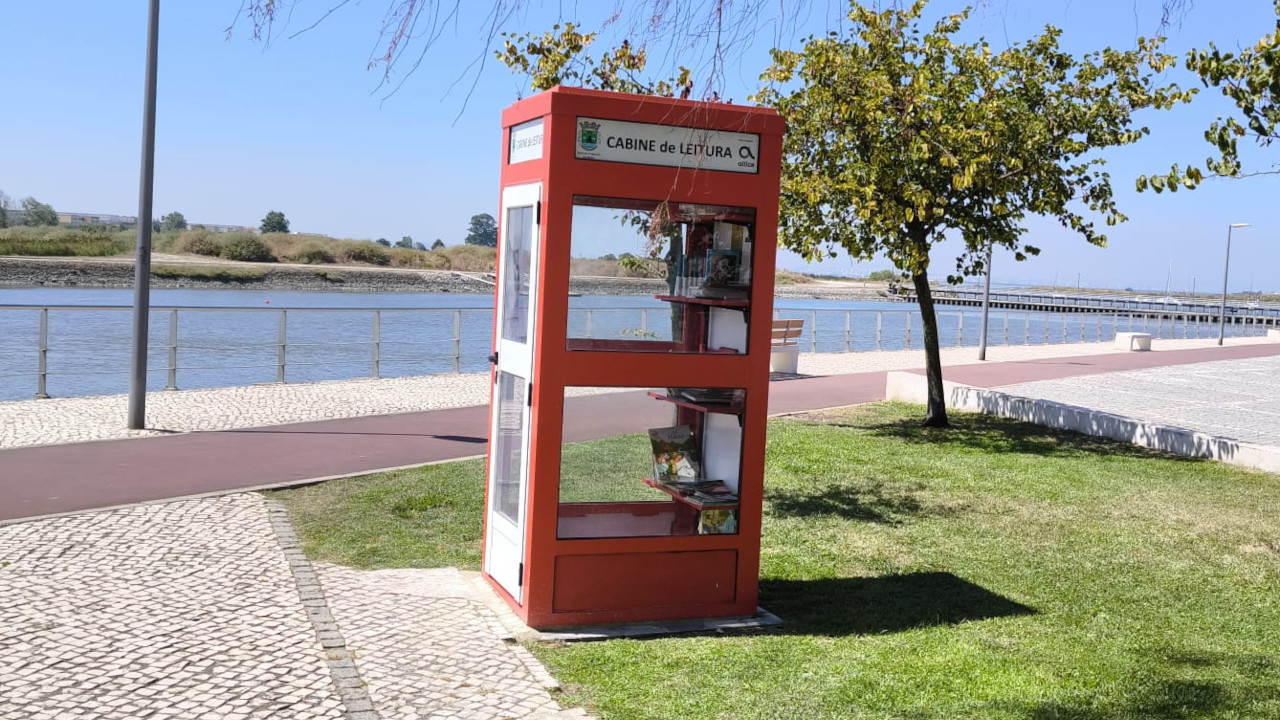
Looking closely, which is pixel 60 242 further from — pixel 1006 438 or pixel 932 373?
pixel 1006 438

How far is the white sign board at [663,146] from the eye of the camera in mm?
6409

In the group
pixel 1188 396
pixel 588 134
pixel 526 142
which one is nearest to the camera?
pixel 588 134

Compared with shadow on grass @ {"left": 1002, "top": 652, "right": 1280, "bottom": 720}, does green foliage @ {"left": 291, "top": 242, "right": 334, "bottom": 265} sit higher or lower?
higher

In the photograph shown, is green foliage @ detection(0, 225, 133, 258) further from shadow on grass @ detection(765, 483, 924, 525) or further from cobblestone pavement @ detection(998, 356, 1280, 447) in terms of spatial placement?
shadow on grass @ detection(765, 483, 924, 525)

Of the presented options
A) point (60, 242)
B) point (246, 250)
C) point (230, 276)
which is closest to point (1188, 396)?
point (230, 276)

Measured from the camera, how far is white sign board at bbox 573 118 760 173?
641 cm

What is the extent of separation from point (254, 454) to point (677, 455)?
629cm

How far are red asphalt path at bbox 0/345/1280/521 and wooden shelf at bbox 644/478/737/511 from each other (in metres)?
0.41

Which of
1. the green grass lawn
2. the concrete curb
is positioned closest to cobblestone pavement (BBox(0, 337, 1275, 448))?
the green grass lawn

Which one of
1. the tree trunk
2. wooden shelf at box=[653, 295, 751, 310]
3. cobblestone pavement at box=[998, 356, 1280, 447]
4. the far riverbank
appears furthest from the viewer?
the far riverbank

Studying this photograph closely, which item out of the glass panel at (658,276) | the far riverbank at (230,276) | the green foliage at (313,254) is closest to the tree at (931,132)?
the glass panel at (658,276)

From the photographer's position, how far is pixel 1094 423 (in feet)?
48.2

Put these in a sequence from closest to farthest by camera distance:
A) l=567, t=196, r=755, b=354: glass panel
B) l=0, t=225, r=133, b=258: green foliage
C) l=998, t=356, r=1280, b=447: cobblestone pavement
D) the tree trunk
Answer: l=567, t=196, r=755, b=354: glass panel, the tree trunk, l=998, t=356, r=1280, b=447: cobblestone pavement, l=0, t=225, r=133, b=258: green foliage

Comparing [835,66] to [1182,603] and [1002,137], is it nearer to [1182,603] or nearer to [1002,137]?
[1002,137]
